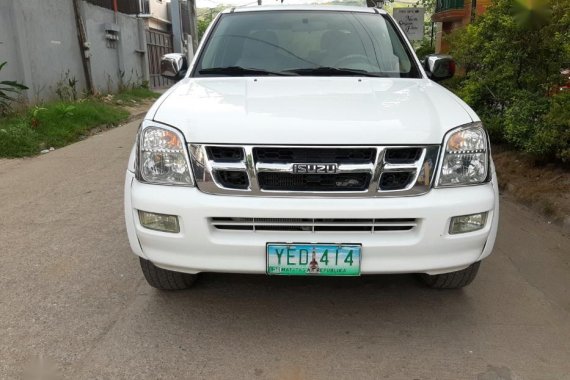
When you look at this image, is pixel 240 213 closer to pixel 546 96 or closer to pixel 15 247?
pixel 15 247

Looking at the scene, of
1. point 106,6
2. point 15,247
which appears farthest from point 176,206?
point 106,6

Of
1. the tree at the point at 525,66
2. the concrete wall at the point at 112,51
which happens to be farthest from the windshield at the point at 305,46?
the concrete wall at the point at 112,51

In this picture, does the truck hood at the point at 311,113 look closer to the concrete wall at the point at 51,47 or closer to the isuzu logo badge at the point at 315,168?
the isuzu logo badge at the point at 315,168

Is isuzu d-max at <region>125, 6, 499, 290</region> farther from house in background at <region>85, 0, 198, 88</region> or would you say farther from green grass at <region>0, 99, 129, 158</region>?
house in background at <region>85, 0, 198, 88</region>

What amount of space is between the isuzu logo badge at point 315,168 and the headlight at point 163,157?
53cm

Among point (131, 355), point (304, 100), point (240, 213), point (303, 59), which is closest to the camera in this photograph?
point (240, 213)

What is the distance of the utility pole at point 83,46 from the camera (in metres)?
13.6

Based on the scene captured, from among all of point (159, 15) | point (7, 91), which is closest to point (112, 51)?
point (7, 91)

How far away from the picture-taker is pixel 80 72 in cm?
1420

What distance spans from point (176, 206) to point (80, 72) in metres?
13.1

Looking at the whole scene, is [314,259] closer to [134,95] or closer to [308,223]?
[308,223]

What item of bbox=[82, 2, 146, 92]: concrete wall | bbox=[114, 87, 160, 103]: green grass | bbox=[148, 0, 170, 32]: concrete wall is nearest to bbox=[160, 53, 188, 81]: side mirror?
bbox=[114, 87, 160, 103]: green grass

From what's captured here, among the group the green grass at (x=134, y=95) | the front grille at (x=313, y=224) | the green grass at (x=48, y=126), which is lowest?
the green grass at (x=134, y=95)

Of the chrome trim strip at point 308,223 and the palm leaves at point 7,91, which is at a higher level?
the chrome trim strip at point 308,223
